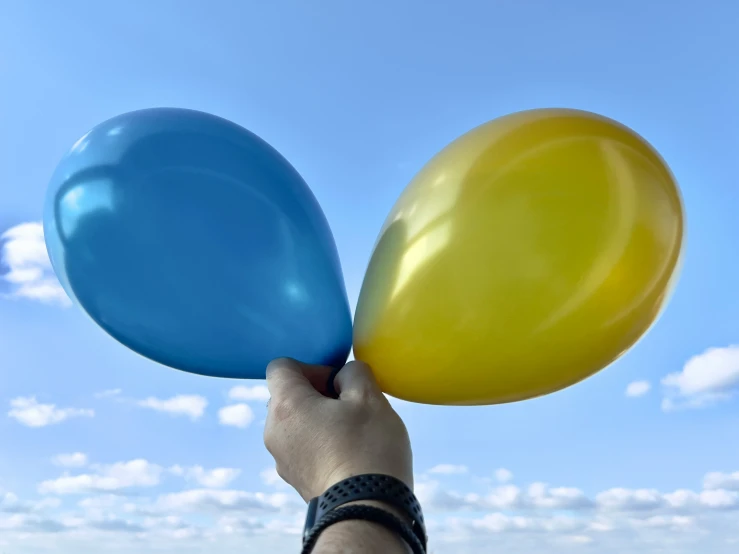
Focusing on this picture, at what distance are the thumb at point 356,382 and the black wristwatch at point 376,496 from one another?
1.01 ft

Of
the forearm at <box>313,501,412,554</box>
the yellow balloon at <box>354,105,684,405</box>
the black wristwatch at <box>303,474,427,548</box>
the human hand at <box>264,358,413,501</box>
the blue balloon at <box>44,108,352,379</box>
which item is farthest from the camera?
the blue balloon at <box>44,108,352,379</box>

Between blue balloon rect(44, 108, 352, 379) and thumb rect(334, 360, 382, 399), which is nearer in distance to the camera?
thumb rect(334, 360, 382, 399)

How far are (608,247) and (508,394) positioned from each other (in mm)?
499

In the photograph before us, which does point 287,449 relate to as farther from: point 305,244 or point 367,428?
point 305,244

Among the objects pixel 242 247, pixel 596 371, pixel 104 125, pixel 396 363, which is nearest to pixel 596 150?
pixel 596 371

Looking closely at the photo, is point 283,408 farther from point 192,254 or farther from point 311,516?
point 192,254

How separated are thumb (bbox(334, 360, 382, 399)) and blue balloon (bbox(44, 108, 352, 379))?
0.27m

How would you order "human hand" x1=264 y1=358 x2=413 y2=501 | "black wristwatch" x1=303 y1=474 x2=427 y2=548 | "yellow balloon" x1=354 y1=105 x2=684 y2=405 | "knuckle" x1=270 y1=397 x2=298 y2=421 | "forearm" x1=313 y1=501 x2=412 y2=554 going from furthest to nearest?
"yellow balloon" x1=354 y1=105 x2=684 y2=405 → "knuckle" x1=270 y1=397 x2=298 y2=421 → "human hand" x1=264 y1=358 x2=413 y2=501 → "black wristwatch" x1=303 y1=474 x2=427 y2=548 → "forearm" x1=313 y1=501 x2=412 y2=554

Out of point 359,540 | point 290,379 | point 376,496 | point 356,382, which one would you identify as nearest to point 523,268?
point 356,382

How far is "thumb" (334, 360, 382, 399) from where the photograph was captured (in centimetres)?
140

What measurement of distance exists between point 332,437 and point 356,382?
0.93ft

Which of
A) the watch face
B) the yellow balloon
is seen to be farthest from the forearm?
the yellow balloon

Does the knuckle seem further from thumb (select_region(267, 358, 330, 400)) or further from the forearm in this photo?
the forearm

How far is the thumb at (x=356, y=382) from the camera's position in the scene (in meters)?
1.40
